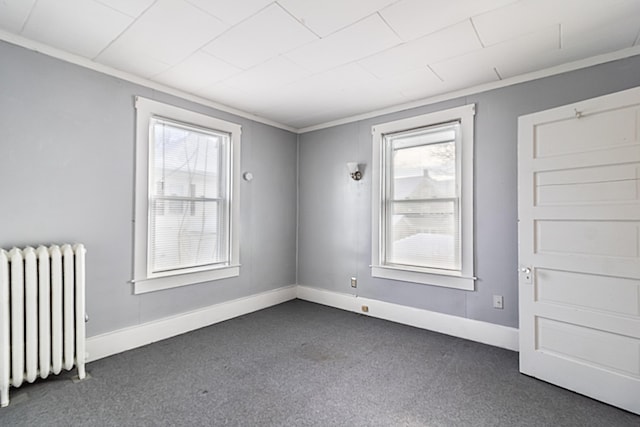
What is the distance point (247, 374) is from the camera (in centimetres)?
243

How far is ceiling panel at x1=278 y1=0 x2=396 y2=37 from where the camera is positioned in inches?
74.0

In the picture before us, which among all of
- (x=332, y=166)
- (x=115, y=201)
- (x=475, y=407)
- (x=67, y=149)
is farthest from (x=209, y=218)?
(x=475, y=407)

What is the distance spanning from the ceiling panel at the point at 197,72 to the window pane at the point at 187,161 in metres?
0.43

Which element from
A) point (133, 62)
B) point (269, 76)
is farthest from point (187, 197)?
point (269, 76)

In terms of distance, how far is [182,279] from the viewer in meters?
3.28

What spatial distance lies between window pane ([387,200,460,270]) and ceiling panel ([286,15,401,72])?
70.3 inches

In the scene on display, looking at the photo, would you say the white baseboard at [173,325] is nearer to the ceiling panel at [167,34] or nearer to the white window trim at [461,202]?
the white window trim at [461,202]

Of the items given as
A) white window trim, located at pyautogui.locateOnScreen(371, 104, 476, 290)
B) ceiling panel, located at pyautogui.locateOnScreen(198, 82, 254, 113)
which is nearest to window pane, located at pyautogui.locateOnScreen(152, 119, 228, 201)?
ceiling panel, located at pyautogui.locateOnScreen(198, 82, 254, 113)

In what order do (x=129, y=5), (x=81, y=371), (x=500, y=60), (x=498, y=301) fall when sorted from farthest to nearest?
(x=498, y=301), (x=500, y=60), (x=81, y=371), (x=129, y=5)

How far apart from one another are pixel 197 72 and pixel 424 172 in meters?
2.56

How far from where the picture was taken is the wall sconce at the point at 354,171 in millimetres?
3923

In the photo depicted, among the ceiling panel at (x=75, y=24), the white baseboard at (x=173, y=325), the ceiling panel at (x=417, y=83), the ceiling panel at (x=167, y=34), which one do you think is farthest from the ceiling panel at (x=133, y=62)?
the white baseboard at (x=173, y=325)

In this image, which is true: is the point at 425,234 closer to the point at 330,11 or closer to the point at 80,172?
the point at 330,11

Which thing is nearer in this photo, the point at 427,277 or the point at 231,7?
the point at 231,7
